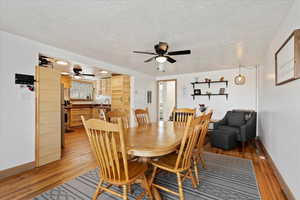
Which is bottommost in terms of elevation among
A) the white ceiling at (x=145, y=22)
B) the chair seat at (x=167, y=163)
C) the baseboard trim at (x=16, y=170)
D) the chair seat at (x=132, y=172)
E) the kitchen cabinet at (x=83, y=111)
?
the baseboard trim at (x=16, y=170)

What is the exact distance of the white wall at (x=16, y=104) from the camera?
7.11 feet

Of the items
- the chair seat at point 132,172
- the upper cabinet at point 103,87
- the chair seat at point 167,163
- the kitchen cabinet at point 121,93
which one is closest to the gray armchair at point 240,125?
the chair seat at point 167,163

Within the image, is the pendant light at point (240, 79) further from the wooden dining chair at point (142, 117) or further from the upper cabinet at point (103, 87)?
the upper cabinet at point (103, 87)

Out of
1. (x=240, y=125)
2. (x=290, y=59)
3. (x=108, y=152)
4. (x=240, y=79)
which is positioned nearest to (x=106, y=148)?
(x=108, y=152)

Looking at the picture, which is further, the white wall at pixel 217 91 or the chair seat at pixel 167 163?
the white wall at pixel 217 91

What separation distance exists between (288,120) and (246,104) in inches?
127

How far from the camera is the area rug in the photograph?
172 cm

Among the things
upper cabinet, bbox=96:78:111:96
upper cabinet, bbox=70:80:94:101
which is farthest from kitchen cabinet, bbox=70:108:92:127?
upper cabinet, bbox=96:78:111:96

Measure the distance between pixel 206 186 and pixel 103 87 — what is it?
595 cm

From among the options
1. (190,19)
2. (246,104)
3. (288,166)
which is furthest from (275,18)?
(246,104)

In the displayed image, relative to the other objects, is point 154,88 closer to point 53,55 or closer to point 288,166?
point 53,55

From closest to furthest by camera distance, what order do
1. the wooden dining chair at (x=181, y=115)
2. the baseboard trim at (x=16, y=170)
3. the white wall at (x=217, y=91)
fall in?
the baseboard trim at (x=16, y=170), the wooden dining chair at (x=181, y=115), the white wall at (x=217, y=91)

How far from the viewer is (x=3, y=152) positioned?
7.04ft

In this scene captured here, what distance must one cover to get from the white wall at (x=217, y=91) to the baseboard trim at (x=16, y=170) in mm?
4870
